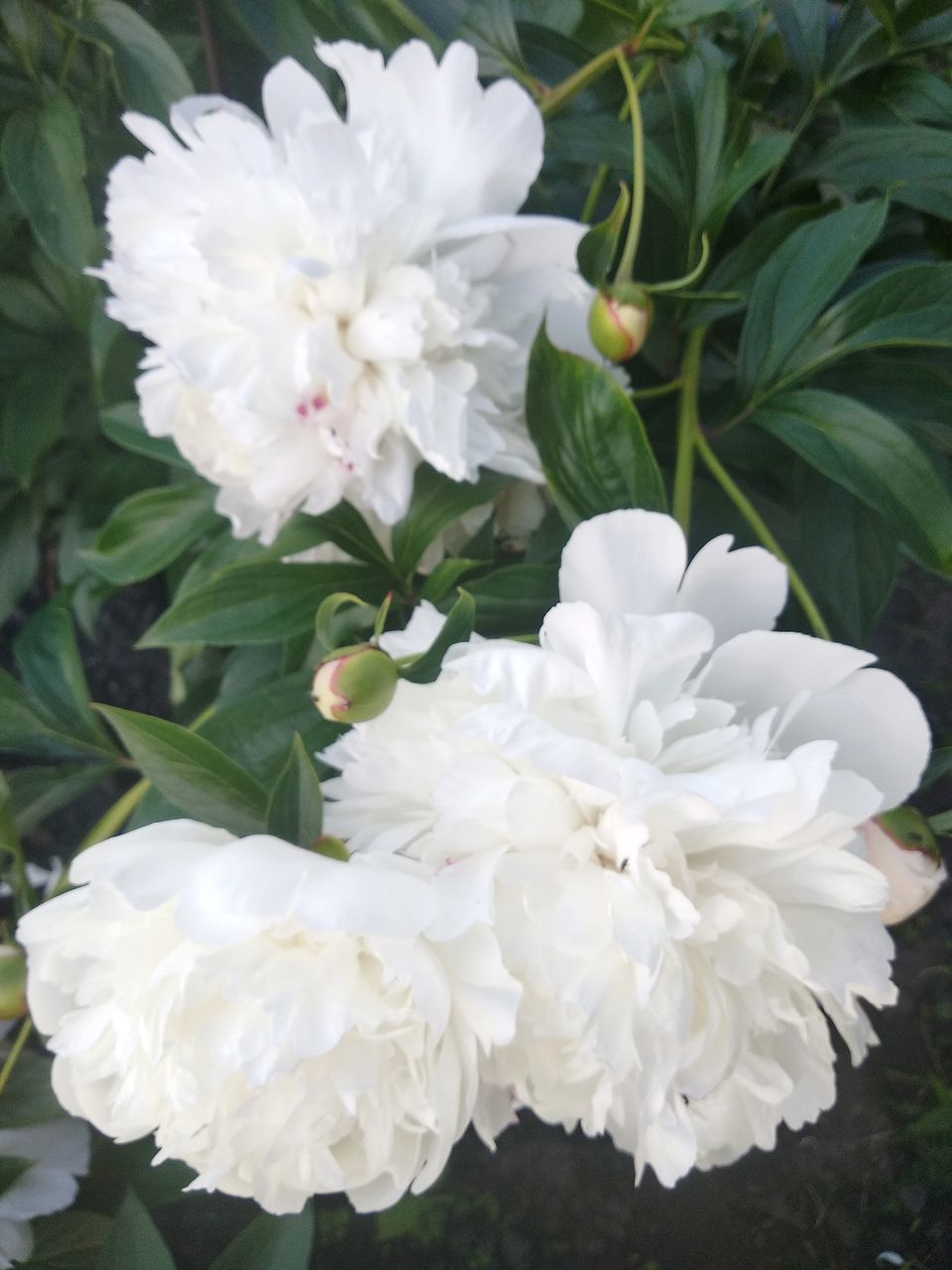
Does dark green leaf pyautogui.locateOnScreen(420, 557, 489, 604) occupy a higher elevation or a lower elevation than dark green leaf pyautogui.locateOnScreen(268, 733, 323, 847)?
higher

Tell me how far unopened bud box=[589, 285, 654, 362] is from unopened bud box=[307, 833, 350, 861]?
25 centimetres

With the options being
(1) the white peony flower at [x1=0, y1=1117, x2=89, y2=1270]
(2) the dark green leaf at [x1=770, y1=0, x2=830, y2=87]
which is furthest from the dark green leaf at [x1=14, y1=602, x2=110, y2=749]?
(2) the dark green leaf at [x1=770, y1=0, x2=830, y2=87]

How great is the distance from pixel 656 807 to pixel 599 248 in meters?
0.27

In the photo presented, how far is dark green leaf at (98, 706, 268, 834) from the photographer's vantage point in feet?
1.28

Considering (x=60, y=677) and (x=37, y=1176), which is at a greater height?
(x=60, y=677)

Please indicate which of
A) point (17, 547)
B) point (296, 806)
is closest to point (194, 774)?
point (296, 806)

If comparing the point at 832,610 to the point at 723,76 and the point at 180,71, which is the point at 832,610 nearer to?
the point at 723,76

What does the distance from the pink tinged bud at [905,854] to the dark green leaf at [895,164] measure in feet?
1.09

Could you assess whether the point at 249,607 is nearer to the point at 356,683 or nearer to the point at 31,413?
the point at 356,683

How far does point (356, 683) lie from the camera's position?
1.19ft

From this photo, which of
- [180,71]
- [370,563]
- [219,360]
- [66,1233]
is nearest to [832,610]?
[370,563]

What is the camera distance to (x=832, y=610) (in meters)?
0.61

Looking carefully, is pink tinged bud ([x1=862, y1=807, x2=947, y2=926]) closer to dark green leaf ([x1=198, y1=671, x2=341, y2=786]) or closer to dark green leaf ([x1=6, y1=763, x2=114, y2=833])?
dark green leaf ([x1=198, y1=671, x2=341, y2=786])

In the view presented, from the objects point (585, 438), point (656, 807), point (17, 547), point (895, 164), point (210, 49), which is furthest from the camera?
point (17, 547)
